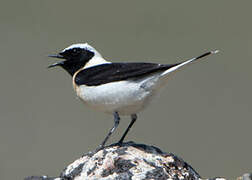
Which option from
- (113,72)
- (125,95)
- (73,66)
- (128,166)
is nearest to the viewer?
(128,166)

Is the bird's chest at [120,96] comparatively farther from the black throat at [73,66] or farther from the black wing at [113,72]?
the black throat at [73,66]

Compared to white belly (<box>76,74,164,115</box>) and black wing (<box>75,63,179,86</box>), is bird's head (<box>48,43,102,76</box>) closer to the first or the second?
black wing (<box>75,63,179,86</box>)

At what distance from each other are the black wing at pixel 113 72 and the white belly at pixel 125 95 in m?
0.08

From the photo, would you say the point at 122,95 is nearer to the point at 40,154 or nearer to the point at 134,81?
the point at 134,81

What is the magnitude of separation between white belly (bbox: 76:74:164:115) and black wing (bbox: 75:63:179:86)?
0.28 ft

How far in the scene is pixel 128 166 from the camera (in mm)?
7043

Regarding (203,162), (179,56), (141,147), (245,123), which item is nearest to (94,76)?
(141,147)

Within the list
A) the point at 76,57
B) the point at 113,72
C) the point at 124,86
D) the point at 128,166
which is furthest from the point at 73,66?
the point at 128,166

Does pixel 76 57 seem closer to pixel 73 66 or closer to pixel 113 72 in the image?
pixel 73 66

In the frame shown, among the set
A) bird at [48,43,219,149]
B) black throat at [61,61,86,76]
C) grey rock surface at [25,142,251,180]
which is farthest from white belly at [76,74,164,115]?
black throat at [61,61,86,76]

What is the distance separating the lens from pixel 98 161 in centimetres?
724

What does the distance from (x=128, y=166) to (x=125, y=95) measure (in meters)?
1.32

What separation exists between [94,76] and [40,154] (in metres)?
5.50

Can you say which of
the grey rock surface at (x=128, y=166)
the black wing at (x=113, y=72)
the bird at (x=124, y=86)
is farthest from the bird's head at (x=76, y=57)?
the grey rock surface at (x=128, y=166)
